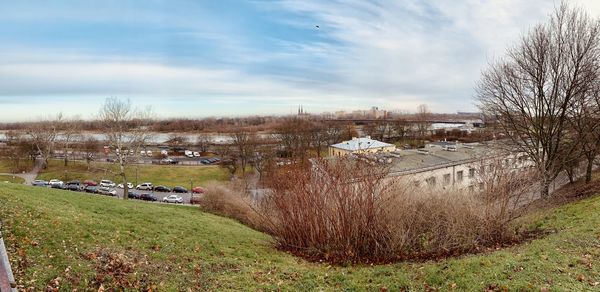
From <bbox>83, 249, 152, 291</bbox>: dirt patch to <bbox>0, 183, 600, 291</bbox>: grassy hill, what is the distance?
0.02 meters

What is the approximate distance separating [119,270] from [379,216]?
6.53 m

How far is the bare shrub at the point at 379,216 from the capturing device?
32.1 feet

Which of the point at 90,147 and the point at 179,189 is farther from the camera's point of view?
the point at 90,147

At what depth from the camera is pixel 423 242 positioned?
991 centimetres

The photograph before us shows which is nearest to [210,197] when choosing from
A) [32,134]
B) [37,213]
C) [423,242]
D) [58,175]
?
[37,213]

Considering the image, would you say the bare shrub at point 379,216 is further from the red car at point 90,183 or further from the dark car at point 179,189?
the red car at point 90,183

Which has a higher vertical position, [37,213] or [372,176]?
[372,176]

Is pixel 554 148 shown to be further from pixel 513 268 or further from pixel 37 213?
pixel 37 213

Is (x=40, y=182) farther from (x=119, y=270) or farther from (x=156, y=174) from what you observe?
(x=119, y=270)

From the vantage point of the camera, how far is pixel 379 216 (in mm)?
10031

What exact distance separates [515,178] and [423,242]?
3604 mm

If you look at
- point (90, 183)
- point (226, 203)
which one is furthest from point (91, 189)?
point (226, 203)

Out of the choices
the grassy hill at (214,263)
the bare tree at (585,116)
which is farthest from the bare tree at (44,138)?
the bare tree at (585,116)

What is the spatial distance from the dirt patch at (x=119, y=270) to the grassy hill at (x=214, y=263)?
2 cm
